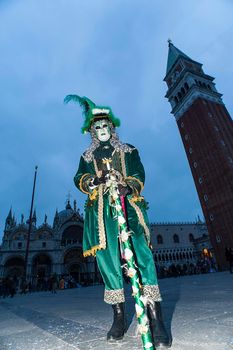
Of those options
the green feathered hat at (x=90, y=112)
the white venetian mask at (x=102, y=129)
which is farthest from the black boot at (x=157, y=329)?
the green feathered hat at (x=90, y=112)

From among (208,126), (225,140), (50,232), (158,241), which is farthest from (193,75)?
(50,232)

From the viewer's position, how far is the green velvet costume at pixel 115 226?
2.09m

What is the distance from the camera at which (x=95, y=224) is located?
2.38m

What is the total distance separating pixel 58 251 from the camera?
3975cm

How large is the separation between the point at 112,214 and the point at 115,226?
0.43ft

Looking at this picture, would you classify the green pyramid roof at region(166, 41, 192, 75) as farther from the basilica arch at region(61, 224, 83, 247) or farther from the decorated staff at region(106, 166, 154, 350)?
the decorated staff at region(106, 166, 154, 350)

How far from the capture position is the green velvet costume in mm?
2088

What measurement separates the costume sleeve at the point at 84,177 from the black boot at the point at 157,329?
1.27 m

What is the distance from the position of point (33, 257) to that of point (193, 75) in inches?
1627

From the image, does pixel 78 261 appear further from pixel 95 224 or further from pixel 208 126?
pixel 95 224

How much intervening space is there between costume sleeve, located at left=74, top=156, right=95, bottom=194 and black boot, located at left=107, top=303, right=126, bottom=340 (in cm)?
117

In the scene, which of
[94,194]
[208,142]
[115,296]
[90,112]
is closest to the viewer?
[115,296]

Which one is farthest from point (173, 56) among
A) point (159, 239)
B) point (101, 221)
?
point (101, 221)

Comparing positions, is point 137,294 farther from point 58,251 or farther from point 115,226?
point 58,251
